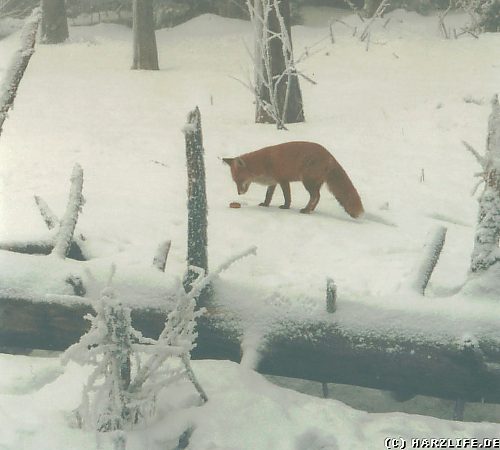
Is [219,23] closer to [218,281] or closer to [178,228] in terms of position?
[178,228]

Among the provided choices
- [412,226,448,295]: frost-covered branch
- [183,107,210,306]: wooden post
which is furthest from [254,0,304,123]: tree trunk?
[183,107,210,306]: wooden post

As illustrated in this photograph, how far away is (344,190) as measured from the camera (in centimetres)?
649

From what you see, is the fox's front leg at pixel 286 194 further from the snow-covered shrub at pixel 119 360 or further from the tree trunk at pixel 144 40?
the tree trunk at pixel 144 40

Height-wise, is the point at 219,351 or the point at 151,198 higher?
the point at 219,351

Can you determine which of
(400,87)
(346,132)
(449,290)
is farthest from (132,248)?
(400,87)

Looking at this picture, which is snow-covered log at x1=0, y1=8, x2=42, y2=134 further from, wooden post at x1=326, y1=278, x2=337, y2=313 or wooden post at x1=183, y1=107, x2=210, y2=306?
wooden post at x1=326, y1=278, x2=337, y2=313

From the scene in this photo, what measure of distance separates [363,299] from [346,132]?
6597 millimetres

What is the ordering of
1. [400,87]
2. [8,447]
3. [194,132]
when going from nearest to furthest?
[8,447]
[194,132]
[400,87]

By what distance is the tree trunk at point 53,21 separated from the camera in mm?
16203

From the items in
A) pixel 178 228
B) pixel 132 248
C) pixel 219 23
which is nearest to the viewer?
pixel 132 248

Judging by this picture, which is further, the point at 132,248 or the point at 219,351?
the point at 132,248

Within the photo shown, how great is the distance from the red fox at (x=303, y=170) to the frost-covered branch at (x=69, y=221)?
227cm

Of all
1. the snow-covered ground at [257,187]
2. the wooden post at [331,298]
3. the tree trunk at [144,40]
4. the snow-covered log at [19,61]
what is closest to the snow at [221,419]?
the snow-covered ground at [257,187]

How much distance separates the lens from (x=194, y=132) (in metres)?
3.56
